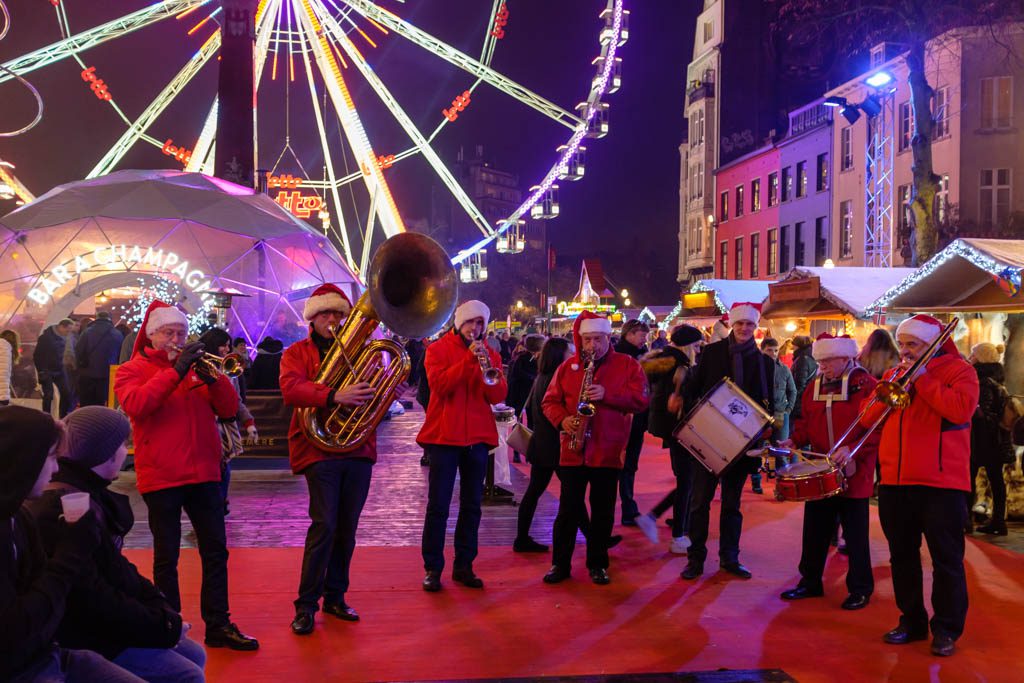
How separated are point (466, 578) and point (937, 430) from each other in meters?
3.26

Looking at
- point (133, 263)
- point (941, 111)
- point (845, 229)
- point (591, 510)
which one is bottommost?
point (591, 510)

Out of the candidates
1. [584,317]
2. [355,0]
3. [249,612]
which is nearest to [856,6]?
[355,0]

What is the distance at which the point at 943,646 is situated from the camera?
5176mm

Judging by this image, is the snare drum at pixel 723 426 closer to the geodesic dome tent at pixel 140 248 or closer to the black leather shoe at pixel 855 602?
the black leather shoe at pixel 855 602

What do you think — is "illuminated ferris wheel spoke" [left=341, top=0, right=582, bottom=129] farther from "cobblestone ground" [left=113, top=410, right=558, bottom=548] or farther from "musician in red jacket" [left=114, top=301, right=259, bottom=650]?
"musician in red jacket" [left=114, top=301, right=259, bottom=650]

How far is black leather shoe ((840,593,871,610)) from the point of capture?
608cm

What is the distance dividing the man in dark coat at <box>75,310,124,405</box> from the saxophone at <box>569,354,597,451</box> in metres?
9.07

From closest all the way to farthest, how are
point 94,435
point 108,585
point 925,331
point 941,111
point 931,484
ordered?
point 108,585, point 94,435, point 931,484, point 925,331, point 941,111

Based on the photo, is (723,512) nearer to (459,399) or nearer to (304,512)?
(459,399)

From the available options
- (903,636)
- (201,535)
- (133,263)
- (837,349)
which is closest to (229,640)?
(201,535)

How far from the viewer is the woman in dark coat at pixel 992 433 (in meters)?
8.46

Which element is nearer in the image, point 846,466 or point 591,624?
point 591,624

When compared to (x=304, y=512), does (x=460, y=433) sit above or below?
above

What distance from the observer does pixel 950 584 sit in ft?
17.2
